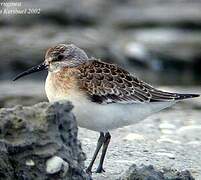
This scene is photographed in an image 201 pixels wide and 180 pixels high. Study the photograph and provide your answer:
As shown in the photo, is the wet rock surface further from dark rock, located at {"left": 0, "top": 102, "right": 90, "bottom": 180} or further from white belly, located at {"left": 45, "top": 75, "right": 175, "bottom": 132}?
white belly, located at {"left": 45, "top": 75, "right": 175, "bottom": 132}

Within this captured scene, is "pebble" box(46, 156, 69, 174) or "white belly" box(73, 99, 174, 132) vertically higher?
"pebble" box(46, 156, 69, 174)

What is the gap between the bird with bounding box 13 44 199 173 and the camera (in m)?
6.93

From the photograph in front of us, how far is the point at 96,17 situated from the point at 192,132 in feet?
38.1

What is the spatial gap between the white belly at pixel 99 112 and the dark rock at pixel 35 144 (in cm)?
133

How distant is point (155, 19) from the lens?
779 inches

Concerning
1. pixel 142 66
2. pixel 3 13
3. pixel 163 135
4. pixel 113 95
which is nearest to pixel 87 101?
pixel 113 95

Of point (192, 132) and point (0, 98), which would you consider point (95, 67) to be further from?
point (0, 98)

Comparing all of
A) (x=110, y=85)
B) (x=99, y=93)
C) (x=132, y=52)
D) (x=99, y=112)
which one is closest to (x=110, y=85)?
(x=110, y=85)

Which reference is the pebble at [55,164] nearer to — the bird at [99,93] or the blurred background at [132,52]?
the blurred background at [132,52]

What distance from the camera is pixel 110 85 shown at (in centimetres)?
723

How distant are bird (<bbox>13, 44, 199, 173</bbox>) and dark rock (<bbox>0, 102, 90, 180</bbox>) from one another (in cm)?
137

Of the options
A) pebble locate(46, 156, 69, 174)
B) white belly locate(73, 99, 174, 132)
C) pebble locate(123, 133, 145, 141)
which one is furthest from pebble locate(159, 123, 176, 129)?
pebble locate(46, 156, 69, 174)

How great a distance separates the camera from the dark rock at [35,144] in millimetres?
5383

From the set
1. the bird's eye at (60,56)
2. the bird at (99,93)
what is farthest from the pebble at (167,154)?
the bird's eye at (60,56)
